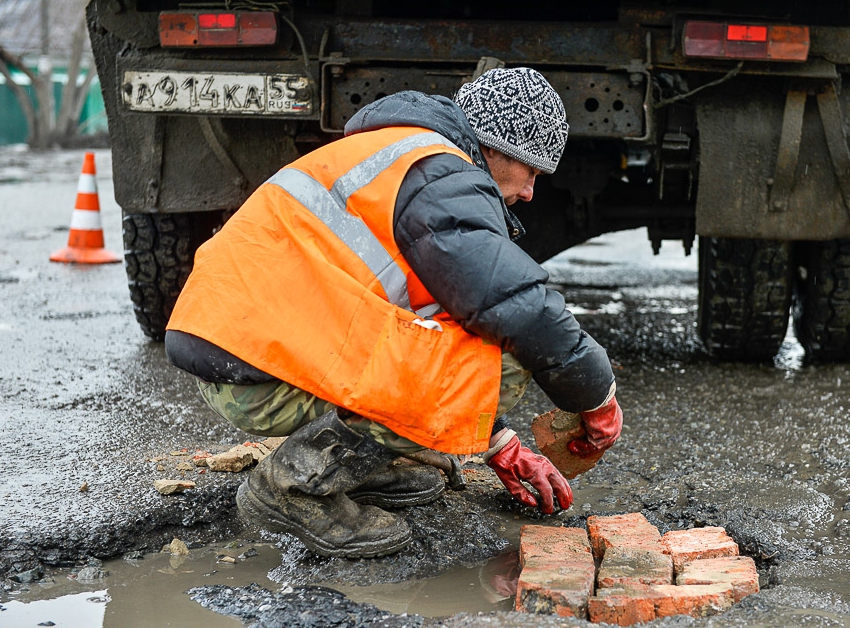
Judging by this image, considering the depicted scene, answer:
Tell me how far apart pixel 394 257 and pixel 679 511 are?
1.07 metres

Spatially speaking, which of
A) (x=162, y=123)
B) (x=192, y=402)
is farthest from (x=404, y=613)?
(x=162, y=123)

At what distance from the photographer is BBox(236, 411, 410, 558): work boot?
241cm

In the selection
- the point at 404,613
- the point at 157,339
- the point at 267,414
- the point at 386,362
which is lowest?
the point at 157,339

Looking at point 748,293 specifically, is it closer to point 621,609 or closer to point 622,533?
point 622,533

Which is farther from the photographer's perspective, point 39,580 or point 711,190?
point 711,190

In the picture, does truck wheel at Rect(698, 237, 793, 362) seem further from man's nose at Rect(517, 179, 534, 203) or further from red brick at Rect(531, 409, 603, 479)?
man's nose at Rect(517, 179, 534, 203)

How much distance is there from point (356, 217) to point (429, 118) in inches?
11.2

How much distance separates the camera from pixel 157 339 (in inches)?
179

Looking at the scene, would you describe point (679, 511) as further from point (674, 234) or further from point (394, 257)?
point (674, 234)

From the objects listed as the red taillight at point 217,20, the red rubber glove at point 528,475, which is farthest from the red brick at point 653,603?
the red taillight at point 217,20

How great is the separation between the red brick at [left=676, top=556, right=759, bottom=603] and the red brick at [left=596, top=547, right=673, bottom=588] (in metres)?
0.04

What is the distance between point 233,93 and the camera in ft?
11.9

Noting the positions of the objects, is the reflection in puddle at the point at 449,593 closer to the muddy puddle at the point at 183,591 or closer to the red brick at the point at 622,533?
the muddy puddle at the point at 183,591

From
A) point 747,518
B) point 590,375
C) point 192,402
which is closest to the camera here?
point 590,375
